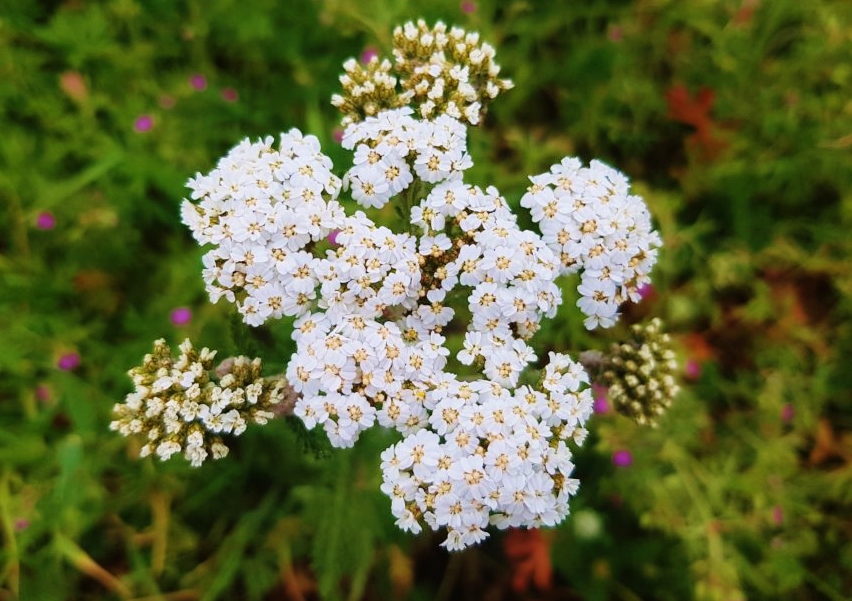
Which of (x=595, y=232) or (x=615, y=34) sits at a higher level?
(x=615, y=34)

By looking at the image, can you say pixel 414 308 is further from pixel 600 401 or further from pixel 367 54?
pixel 367 54

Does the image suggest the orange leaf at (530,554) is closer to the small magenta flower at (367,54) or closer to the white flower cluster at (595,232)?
the white flower cluster at (595,232)

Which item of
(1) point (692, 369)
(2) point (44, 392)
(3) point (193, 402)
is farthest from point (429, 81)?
(2) point (44, 392)

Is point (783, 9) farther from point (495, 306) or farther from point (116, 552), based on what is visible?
point (116, 552)

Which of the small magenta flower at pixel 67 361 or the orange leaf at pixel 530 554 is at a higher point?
the small magenta flower at pixel 67 361

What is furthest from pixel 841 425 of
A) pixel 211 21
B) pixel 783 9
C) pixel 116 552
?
pixel 211 21

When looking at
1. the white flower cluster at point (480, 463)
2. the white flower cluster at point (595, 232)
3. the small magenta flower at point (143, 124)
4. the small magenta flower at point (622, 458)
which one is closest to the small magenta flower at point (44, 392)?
the small magenta flower at point (143, 124)

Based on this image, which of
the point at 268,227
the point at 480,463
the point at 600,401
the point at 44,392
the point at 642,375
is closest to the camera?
the point at 480,463
